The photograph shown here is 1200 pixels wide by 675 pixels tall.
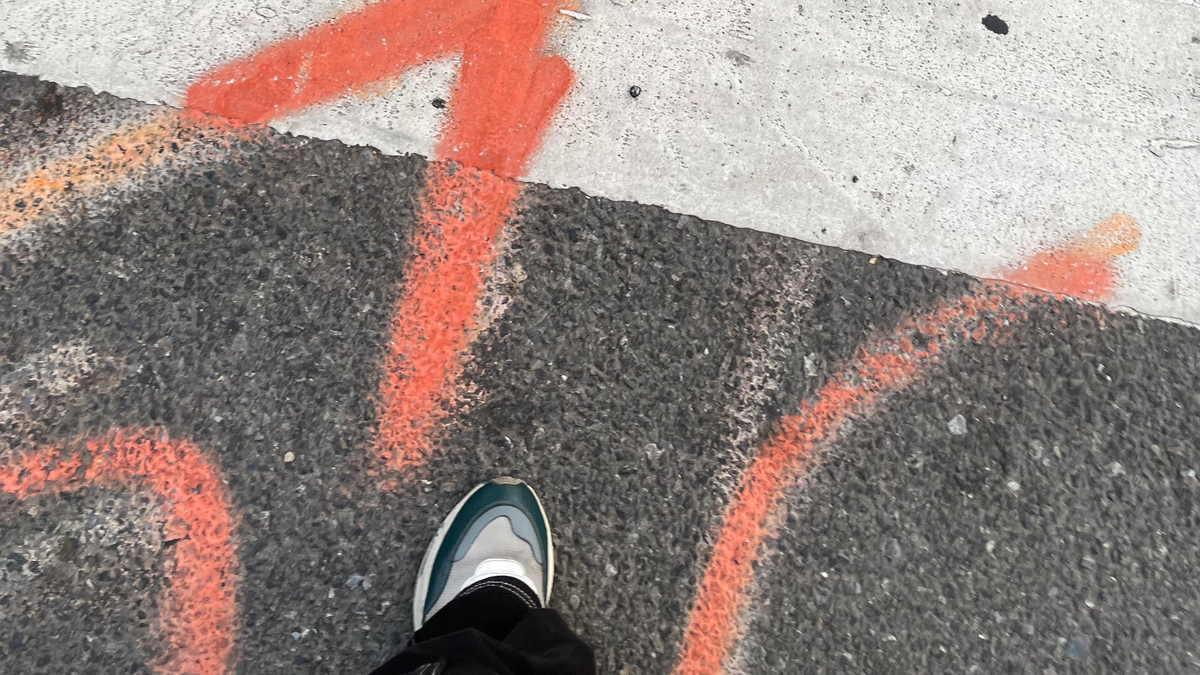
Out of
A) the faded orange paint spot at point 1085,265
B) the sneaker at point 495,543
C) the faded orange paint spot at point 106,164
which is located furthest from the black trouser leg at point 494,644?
the faded orange paint spot at point 1085,265

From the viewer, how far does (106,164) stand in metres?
1.63

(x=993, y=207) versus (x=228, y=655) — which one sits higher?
(x=993, y=207)

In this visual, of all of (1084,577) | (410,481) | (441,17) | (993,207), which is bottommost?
(1084,577)

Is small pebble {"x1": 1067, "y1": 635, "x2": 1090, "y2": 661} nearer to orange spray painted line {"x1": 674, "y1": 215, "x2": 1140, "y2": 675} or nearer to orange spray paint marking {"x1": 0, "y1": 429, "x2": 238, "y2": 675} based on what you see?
orange spray painted line {"x1": 674, "y1": 215, "x2": 1140, "y2": 675}

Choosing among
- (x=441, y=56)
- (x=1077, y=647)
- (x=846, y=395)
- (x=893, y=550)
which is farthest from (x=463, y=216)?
(x=1077, y=647)

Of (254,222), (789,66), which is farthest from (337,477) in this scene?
(789,66)

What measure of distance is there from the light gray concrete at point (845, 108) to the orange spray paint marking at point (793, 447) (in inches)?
6.3

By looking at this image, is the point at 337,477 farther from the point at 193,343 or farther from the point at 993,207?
the point at 993,207

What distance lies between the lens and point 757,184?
1.71 meters

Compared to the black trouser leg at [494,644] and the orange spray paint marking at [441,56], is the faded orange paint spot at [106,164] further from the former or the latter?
the black trouser leg at [494,644]

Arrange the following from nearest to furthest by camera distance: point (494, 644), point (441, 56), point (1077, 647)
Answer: point (494, 644)
point (1077, 647)
point (441, 56)

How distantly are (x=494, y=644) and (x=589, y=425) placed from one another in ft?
1.80

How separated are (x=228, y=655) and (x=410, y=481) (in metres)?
0.56

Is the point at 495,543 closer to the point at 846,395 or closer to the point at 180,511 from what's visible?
the point at 180,511
